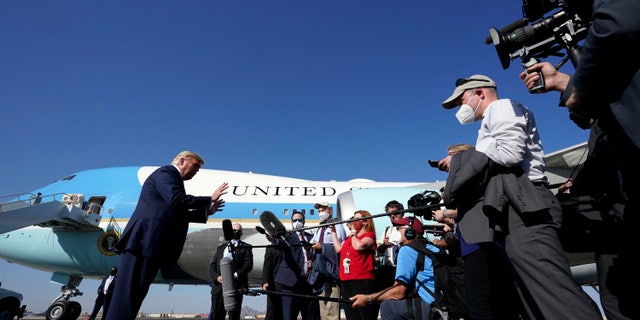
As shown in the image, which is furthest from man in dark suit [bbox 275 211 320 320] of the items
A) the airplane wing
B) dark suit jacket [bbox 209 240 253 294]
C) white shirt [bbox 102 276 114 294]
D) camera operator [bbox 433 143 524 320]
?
white shirt [bbox 102 276 114 294]

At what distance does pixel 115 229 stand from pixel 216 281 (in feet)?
18.9

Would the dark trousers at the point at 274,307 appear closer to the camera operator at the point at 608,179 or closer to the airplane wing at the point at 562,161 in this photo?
the camera operator at the point at 608,179

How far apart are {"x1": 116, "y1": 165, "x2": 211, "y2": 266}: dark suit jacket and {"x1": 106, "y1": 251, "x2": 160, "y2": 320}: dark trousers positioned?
0.26 ft

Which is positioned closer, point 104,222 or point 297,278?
point 297,278

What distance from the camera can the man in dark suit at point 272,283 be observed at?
5531mm

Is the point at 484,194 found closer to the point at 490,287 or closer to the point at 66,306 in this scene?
the point at 490,287

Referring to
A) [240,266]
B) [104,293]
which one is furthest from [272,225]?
[104,293]

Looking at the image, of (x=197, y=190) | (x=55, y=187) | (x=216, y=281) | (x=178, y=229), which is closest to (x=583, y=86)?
(x=178, y=229)

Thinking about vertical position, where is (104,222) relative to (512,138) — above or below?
above

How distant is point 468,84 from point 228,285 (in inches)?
88.3

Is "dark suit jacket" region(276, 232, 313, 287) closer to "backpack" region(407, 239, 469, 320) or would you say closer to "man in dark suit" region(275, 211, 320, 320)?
"man in dark suit" region(275, 211, 320, 320)

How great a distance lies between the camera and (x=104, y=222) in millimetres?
10820

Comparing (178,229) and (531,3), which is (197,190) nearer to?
(178,229)

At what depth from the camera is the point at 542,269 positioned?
5.68 ft
